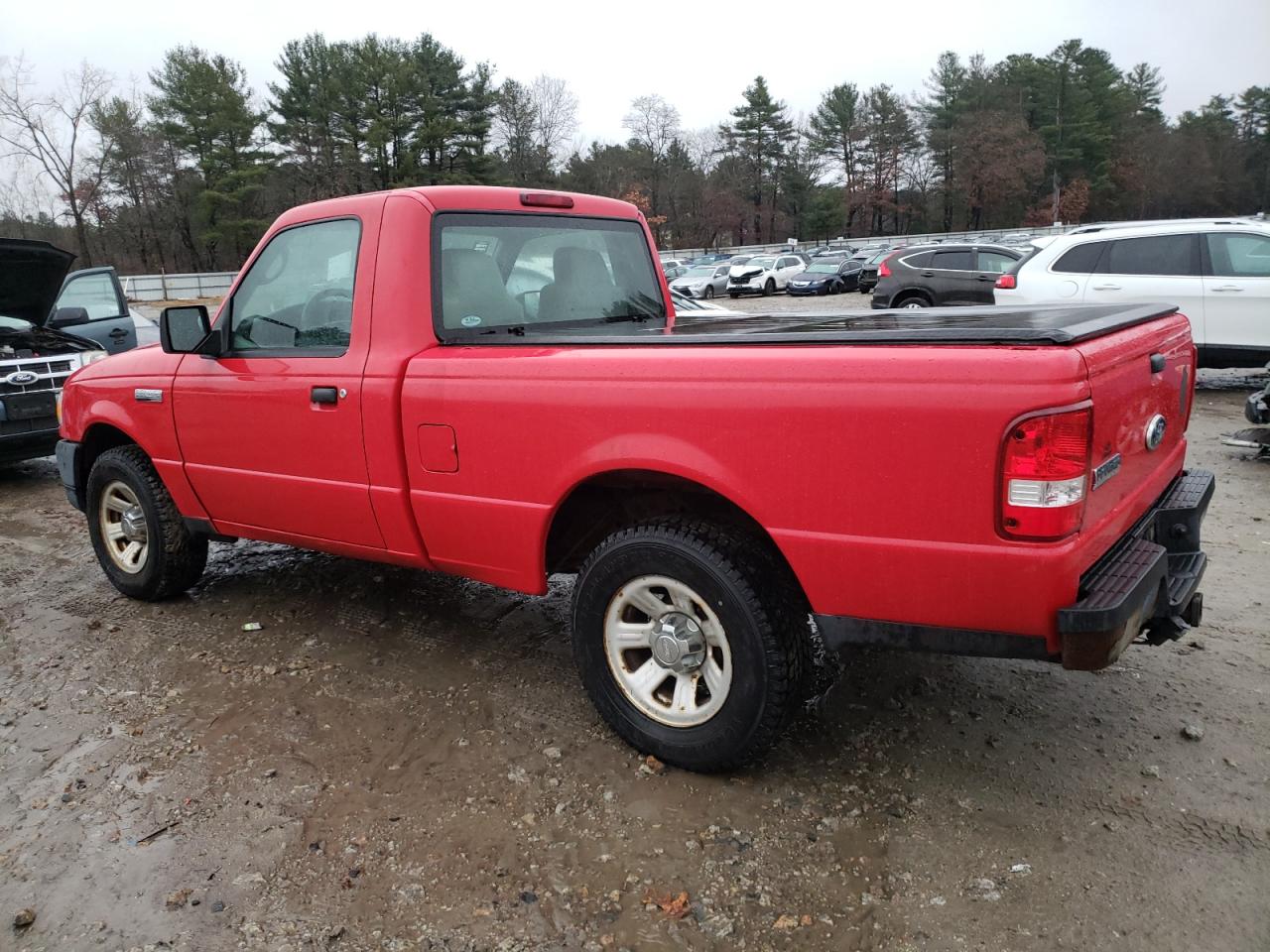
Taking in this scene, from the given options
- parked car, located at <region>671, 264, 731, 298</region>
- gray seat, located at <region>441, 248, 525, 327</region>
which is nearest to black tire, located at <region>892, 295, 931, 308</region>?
gray seat, located at <region>441, 248, 525, 327</region>

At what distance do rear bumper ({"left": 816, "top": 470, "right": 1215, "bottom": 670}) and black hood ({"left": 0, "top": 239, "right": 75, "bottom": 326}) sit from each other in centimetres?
735

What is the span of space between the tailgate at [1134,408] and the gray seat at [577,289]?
7.17 feet

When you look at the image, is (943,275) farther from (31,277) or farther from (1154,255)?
(31,277)

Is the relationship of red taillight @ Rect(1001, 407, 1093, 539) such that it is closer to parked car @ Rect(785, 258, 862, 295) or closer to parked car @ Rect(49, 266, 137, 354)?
parked car @ Rect(49, 266, 137, 354)

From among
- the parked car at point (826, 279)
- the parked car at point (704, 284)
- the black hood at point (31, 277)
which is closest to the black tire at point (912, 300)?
the black hood at point (31, 277)

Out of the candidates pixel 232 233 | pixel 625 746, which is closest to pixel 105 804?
pixel 625 746

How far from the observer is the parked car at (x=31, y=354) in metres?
7.41

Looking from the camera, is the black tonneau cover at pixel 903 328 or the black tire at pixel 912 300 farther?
the black tire at pixel 912 300

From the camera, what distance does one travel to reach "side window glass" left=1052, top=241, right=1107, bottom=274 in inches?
393

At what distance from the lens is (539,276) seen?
390 centimetres

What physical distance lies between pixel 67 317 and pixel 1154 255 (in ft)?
36.5

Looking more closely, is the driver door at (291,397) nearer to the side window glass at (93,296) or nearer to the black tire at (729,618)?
the black tire at (729,618)

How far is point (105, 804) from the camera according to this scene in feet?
9.86

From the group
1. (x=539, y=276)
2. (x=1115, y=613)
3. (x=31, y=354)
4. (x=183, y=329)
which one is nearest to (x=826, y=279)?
(x=31, y=354)
